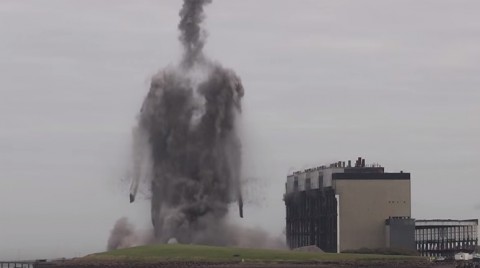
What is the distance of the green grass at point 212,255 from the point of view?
6965 inches

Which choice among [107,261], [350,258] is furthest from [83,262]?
[350,258]

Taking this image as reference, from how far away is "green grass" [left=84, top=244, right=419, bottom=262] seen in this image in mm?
176900

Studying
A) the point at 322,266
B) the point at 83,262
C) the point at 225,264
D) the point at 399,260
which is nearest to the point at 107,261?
the point at 83,262

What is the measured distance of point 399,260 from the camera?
184m

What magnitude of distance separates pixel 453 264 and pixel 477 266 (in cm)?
666

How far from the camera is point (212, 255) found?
7072 inches

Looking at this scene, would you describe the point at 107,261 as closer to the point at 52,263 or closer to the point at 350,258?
the point at 52,263

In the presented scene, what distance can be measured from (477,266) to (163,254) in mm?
52618

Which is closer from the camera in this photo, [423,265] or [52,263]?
[423,265]

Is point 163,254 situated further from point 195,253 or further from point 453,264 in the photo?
point 453,264

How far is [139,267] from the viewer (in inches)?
6845

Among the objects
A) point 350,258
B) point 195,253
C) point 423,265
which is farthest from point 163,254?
point 423,265

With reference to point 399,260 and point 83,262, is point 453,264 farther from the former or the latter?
point 83,262

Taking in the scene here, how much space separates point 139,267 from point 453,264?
55.5m
